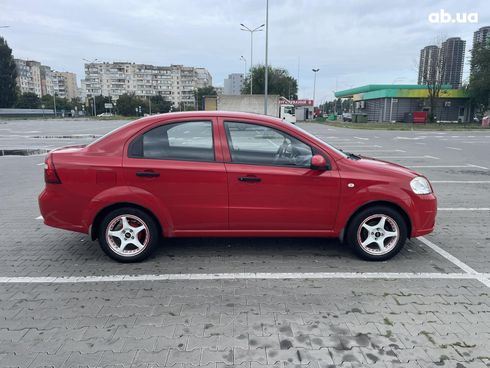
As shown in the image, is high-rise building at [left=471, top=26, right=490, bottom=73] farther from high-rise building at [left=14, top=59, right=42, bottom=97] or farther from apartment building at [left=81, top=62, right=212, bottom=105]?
high-rise building at [left=14, top=59, right=42, bottom=97]

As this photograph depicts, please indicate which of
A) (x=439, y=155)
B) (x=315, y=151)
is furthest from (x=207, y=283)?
(x=439, y=155)

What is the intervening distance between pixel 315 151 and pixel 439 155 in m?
13.1

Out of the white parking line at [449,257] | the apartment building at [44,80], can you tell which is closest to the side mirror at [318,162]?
the white parking line at [449,257]

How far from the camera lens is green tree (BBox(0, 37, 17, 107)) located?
80312 mm

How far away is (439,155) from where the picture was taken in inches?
596

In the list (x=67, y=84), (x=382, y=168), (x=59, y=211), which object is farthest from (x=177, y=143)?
(x=67, y=84)

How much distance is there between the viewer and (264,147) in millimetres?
4176

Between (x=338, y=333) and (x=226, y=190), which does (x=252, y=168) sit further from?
(x=338, y=333)

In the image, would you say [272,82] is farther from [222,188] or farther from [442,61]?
[222,188]

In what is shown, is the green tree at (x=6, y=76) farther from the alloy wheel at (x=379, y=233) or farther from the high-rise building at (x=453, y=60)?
the alloy wheel at (x=379, y=233)

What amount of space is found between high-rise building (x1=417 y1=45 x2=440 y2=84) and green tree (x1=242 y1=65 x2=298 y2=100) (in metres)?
28.8

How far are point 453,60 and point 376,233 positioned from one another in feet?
183

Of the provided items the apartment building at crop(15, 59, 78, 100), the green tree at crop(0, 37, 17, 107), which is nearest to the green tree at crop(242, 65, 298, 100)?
the green tree at crop(0, 37, 17, 107)

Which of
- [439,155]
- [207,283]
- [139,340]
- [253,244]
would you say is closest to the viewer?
[139,340]
